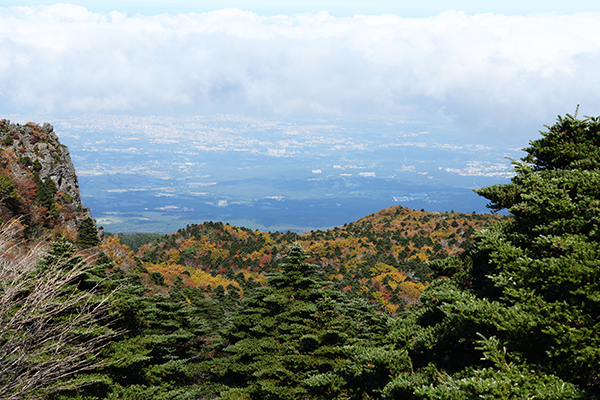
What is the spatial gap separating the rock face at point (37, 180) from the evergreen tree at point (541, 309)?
44719 millimetres

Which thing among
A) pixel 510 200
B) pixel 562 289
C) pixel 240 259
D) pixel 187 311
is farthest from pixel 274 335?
pixel 240 259

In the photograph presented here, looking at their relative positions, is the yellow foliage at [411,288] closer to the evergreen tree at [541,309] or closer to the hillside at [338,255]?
the hillside at [338,255]

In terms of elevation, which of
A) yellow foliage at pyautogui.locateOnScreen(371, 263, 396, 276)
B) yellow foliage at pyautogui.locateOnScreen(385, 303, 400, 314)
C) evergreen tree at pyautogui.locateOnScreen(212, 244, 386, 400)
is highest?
evergreen tree at pyautogui.locateOnScreen(212, 244, 386, 400)

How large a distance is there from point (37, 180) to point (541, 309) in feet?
192

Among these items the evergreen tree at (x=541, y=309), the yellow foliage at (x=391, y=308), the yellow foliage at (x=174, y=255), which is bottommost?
the yellow foliage at (x=391, y=308)

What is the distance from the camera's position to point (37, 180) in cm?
5084

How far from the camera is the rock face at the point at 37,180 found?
43562mm

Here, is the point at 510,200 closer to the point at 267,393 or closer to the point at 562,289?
the point at 562,289

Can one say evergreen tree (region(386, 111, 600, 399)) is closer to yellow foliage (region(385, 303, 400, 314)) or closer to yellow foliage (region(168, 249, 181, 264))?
yellow foliage (region(385, 303, 400, 314))

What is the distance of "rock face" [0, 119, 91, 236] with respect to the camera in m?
43.6

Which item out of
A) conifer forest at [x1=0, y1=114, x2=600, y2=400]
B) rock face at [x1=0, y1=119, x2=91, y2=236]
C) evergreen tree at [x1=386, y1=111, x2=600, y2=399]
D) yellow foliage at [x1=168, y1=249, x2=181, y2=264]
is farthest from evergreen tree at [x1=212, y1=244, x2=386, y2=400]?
yellow foliage at [x1=168, y1=249, x2=181, y2=264]

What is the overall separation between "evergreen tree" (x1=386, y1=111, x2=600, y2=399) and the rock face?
44719mm

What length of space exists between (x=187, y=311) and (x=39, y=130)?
2044 inches

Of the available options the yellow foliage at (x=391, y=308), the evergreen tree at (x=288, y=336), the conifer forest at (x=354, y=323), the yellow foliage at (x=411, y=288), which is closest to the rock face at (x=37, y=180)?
the conifer forest at (x=354, y=323)
